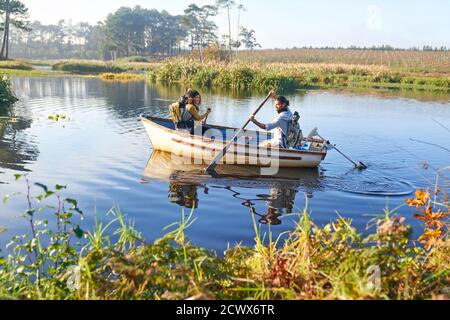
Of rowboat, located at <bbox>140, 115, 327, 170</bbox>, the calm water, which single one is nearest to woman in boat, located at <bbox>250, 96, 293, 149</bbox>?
rowboat, located at <bbox>140, 115, 327, 170</bbox>

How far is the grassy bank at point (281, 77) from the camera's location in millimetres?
33188

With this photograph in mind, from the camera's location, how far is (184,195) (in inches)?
336

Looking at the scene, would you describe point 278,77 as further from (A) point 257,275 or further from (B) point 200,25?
(B) point 200,25

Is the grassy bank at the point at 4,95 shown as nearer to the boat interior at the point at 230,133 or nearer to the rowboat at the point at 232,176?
the boat interior at the point at 230,133

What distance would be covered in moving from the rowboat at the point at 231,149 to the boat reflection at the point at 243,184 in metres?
0.23

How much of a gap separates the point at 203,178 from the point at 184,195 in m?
1.26

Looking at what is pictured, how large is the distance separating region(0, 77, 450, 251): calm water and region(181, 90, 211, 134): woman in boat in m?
1.17

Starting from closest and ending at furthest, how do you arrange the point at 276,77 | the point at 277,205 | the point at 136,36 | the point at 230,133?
the point at 277,205 < the point at 230,133 < the point at 276,77 < the point at 136,36

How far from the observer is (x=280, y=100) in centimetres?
977

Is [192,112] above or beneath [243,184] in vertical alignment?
above

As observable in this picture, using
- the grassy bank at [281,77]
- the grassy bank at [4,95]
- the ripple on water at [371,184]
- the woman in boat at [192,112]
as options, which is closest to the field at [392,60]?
the grassy bank at [281,77]

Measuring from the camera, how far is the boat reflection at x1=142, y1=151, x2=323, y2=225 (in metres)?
8.02

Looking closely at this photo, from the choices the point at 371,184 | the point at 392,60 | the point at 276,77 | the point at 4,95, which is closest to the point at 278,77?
the point at 276,77

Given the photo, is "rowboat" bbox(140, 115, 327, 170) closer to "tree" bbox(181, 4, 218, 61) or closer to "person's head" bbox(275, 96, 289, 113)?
"person's head" bbox(275, 96, 289, 113)
